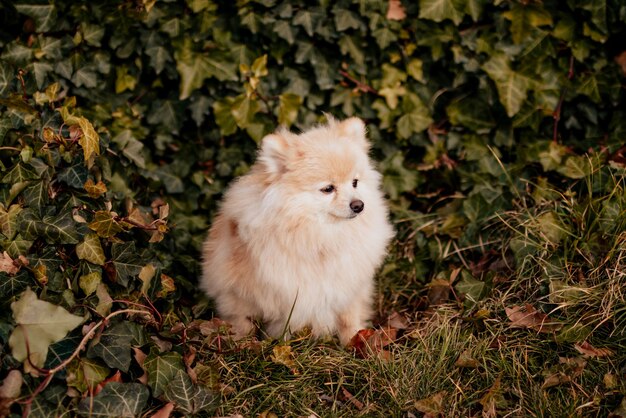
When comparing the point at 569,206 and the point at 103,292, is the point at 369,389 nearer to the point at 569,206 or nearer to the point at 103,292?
the point at 103,292

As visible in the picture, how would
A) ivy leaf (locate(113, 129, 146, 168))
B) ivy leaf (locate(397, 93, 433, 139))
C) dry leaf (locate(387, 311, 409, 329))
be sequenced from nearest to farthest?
dry leaf (locate(387, 311, 409, 329)), ivy leaf (locate(113, 129, 146, 168)), ivy leaf (locate(397, 93, 433, 139))

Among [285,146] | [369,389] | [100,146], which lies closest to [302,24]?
[285,146]

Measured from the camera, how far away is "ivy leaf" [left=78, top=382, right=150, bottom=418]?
2.60 meters

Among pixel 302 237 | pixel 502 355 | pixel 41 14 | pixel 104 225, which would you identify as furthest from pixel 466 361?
pixel 41 14

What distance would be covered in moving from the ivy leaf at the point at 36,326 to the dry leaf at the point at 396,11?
109 inches

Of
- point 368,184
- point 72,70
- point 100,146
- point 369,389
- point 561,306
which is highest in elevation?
point 72,70

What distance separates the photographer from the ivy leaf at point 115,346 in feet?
9.03

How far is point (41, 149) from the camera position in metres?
3.16

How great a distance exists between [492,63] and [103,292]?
2818 mm

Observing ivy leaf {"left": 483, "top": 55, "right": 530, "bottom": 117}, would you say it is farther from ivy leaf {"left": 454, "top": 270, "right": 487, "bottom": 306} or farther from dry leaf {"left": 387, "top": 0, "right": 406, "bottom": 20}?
ivy leaf {"left": 454, "top": 270, "right": 487, "bottom": 306}

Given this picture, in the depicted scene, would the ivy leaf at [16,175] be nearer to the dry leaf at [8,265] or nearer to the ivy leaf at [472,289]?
the dry leaf at [8,265]

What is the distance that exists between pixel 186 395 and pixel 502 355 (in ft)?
5.14

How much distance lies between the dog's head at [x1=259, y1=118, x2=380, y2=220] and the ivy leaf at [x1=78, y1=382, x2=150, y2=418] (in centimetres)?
113

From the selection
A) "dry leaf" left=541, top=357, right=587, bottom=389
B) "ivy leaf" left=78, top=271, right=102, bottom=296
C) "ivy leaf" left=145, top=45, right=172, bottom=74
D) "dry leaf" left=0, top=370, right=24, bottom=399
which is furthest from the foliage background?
"dry leaf" left=0, top=370, right=24, bottom=399
